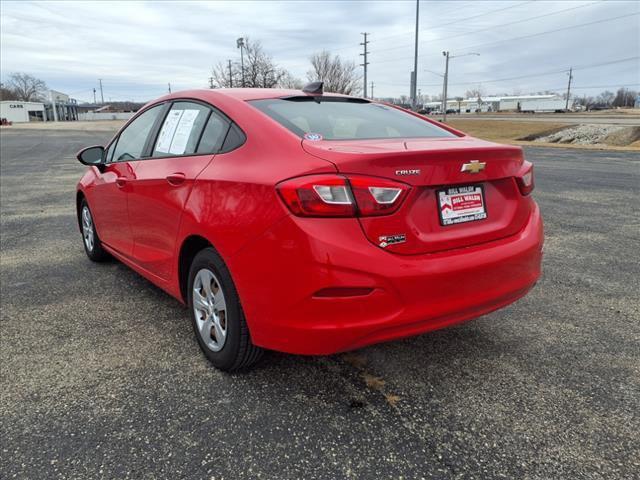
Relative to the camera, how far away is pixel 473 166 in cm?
245

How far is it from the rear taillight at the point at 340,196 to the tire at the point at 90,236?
317 cm

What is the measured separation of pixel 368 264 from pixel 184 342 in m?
1.62

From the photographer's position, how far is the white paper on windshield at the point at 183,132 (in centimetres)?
314

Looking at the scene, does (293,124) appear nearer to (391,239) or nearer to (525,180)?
(391,239)

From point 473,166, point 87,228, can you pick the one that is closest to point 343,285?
point 473,166

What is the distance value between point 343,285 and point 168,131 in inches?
76.1

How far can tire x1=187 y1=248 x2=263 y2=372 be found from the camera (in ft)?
8.43

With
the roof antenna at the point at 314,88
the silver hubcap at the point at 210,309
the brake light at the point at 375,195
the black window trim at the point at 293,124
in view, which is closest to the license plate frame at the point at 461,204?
→ the brake light at the point at 375,195

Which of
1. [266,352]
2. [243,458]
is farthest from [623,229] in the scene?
[243,458]

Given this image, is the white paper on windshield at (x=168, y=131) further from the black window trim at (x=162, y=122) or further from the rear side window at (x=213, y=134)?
the rear side window at (x=213, y=134)

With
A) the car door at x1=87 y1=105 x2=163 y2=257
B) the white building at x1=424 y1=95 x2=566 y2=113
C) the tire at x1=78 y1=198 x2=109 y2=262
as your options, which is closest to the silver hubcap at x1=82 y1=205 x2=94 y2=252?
the tire at x1=78 y1=198 x2=109 y2=262

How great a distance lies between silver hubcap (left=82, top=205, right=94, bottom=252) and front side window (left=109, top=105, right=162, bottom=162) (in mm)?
942

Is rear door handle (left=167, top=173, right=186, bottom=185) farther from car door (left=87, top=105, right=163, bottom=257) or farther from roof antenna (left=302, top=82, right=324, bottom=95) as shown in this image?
roof antenna (left=302, top=82, right=324, bottom=95)

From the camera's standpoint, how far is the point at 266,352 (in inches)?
117
